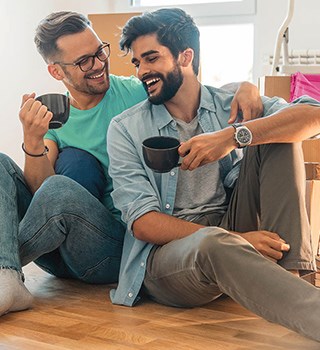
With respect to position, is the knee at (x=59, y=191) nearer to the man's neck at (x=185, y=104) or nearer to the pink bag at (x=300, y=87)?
the man's neck at (x=185, y=104)

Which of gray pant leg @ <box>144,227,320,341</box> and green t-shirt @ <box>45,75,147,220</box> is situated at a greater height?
green t-shirt @ <box>45,75,147,220</box>

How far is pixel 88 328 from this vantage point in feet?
6.24

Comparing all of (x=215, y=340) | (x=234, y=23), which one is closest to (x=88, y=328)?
(x=215, y=340)

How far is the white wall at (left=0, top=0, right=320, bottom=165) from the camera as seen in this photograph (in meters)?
4.30

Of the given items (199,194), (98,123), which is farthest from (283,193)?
(98,123)

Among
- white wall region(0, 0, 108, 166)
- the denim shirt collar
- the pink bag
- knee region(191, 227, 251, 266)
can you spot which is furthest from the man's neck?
white wall region(0, 0, 108, 166)

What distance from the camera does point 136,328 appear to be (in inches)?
74.0

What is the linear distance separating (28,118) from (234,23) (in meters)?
2.86

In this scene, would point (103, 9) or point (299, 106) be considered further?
point (103, 9)

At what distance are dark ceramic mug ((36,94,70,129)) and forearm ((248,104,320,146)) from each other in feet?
1.72

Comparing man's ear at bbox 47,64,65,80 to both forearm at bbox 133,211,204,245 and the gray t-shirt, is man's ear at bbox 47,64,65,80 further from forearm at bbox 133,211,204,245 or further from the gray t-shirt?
forearm at bbox 133,211,204,245

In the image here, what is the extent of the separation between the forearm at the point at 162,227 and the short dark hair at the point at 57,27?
74 centimetres

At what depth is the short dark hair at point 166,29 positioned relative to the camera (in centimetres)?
215

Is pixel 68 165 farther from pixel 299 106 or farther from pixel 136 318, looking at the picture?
pixel 299 106
